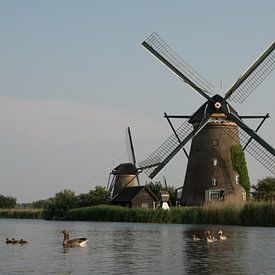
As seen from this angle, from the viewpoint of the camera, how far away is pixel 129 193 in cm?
5378

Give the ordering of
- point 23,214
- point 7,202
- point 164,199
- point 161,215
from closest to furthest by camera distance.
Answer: point 161,215, point 164,199, point 23,214, point 7,202

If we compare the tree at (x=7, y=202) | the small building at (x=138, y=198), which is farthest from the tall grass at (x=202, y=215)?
the tree at (x=7, y=202)

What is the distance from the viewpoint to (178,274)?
1436cm

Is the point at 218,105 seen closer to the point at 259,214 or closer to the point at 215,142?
the point at 215,142

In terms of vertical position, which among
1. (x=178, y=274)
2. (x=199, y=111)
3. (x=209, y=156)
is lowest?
(x=178, y=274)

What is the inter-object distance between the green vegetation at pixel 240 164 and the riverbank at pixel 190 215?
497cm

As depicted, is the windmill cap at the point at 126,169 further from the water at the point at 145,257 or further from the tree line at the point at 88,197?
the water at the point at 145,257

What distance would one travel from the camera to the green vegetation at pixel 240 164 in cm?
4312

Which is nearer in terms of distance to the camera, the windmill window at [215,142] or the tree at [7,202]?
the windmill window at [215,142]

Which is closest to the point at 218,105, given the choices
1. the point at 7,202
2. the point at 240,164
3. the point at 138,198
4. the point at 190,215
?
the point at 240,164

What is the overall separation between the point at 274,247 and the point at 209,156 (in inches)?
866

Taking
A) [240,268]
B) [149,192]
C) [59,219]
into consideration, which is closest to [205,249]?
[240,268]

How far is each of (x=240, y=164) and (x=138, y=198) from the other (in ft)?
38.0

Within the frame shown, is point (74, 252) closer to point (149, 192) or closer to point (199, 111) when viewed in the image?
point (199, 111)
